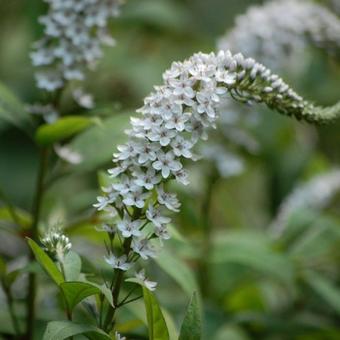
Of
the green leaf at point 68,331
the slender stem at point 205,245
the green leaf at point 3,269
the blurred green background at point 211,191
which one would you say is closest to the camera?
the green leaf at point 68,331

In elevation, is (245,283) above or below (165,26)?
below

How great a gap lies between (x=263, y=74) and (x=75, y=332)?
0.72m

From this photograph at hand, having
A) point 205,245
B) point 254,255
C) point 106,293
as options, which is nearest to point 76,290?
point 106,293

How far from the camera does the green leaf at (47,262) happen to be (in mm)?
1711

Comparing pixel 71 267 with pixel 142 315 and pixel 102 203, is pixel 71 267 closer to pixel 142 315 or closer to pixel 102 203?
pixel 102 203

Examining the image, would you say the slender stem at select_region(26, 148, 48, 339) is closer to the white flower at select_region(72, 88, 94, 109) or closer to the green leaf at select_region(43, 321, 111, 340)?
the white flower at select_region(72, 88, 94, 109)

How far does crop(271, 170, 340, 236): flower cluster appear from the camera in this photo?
3484mm

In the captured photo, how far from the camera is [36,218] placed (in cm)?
243

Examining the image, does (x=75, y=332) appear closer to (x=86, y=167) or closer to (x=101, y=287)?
(x=101, y=287)

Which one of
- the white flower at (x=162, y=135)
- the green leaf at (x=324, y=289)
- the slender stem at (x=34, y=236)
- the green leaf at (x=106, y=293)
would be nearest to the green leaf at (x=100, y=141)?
the slender stem at (x=34, y=236)

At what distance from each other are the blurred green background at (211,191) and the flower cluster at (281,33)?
57 cm

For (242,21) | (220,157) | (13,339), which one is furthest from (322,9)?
(13,339)

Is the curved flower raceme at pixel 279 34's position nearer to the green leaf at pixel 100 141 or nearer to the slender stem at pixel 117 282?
the green leaf at pixel 100 141

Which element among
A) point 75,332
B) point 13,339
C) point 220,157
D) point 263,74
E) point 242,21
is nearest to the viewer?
point 75,332
